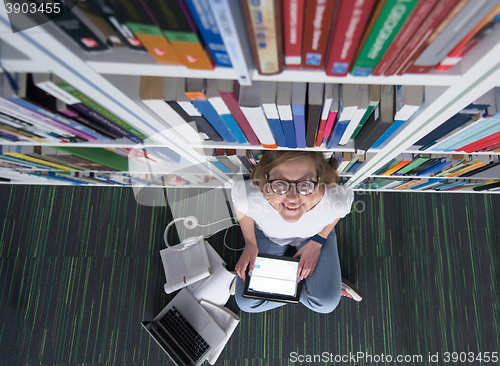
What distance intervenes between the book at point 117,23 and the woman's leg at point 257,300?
1279mm

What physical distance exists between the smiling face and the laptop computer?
0.90 metres

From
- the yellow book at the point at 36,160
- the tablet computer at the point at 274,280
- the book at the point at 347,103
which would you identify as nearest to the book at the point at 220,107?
the book at the point at 347,103

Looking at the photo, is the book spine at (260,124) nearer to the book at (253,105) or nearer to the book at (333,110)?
the book at (253,105)

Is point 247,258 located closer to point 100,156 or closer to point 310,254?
point 310,254

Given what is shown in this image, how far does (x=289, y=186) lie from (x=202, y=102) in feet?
1.83

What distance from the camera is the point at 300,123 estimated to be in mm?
791

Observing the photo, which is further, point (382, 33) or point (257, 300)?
point (257, 300)

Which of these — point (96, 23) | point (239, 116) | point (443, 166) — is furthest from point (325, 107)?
point (443, 166)

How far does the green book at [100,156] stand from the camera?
1063mm

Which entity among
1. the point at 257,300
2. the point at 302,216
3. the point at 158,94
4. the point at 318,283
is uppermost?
the point at 158,94

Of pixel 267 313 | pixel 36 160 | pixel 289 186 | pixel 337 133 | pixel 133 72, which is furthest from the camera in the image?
pixel 267 313

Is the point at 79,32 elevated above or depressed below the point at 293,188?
above

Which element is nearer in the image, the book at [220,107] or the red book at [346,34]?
the red book at [346,34]

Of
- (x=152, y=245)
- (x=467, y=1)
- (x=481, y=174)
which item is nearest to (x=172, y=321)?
(x=152, y=245)
